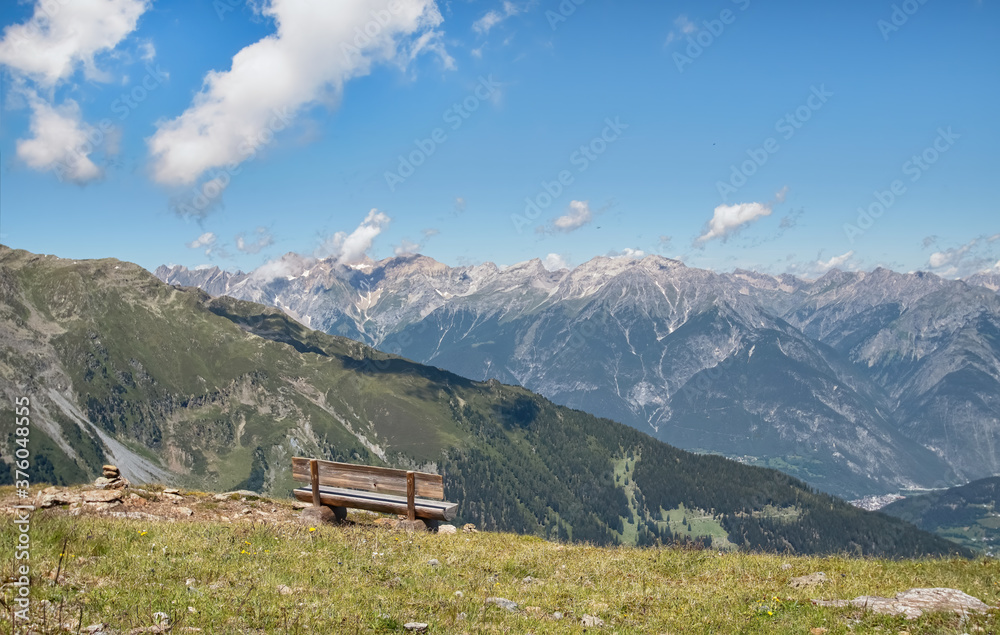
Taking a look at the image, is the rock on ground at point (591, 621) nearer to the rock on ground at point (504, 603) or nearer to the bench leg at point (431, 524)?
the rock on ground at point (504, 603)

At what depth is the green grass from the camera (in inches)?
403

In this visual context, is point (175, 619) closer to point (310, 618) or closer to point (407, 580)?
point (310, 618)

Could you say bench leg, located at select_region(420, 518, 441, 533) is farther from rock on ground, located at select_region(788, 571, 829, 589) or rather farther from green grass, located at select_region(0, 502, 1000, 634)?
rock on ground, located at select_region(788, 571, 829, 589)

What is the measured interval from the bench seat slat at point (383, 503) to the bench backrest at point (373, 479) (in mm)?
271

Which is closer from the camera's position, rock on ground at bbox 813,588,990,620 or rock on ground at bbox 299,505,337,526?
rock on ground at bbox 813,588,990,620

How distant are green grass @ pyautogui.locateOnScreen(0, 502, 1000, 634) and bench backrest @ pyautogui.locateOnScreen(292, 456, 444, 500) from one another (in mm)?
3147

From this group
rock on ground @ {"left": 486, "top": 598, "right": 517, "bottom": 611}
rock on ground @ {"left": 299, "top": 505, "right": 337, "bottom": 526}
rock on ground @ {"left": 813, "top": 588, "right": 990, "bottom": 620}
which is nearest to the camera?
rock on ground @ {"left": 813, "top": 588, "right": 990, "bottom": 620}

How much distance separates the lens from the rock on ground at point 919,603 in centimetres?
1166

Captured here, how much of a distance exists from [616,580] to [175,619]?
10.1 m

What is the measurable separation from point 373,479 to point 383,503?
105 cm

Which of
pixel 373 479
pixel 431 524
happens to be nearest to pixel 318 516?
pixel 373 479

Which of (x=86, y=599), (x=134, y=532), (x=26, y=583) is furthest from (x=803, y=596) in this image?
(x=134, y=532)

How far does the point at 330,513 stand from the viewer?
22.8 m

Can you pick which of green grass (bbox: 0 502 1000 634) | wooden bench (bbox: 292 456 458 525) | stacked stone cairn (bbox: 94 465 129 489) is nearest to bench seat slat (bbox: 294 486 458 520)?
wooden bench (bbox: 292 456 458 525)
